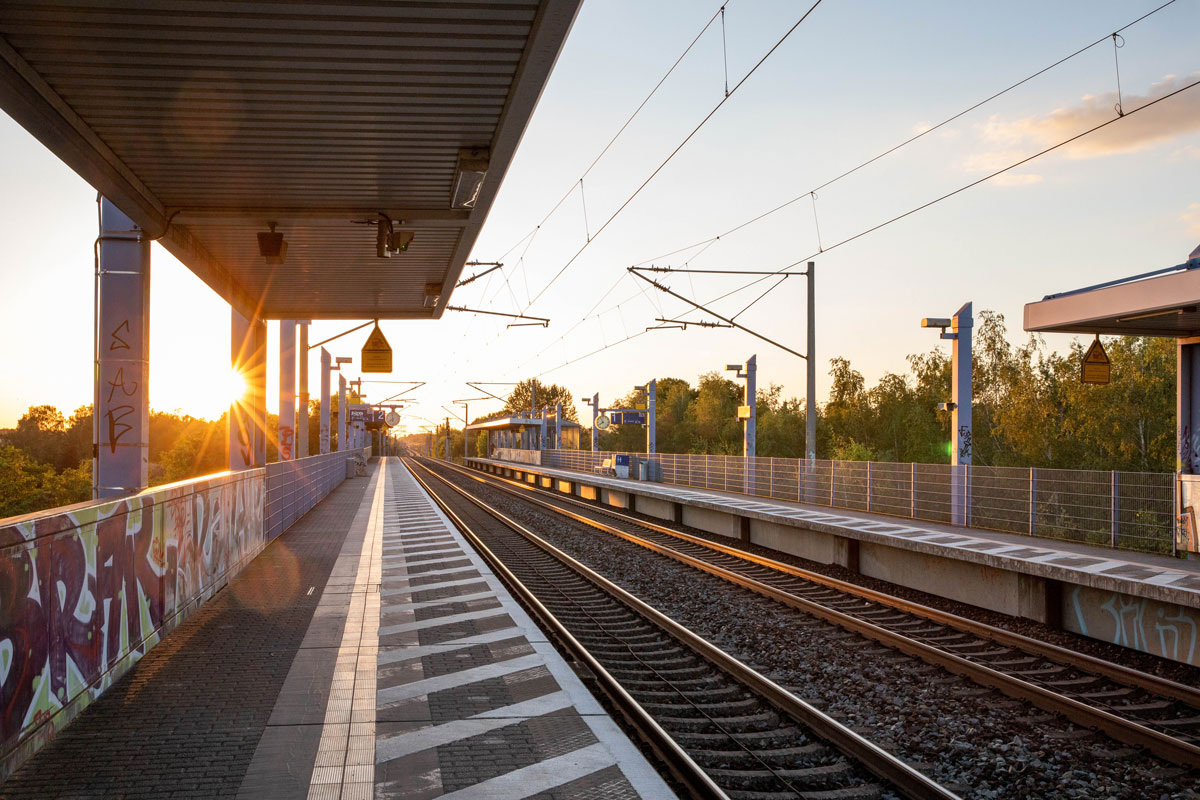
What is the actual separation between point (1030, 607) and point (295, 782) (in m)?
9.49

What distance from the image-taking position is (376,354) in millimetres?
17234

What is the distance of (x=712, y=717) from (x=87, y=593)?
4438 mm

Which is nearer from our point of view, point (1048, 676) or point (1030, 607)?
point (1048, 676)

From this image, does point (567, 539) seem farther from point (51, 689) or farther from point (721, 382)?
point (721, 382)

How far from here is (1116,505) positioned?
Result: 549 inches

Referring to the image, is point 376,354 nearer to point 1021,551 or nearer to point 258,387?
point 258,387

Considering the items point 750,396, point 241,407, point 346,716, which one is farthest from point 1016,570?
point 750,396

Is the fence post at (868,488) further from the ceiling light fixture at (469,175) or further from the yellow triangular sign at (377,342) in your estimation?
the ceiling light fixture at (469,175)

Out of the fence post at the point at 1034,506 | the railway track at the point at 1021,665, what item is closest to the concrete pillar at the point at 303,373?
the railway track at the point at 1021,665

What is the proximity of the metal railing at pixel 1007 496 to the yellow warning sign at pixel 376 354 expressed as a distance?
10.9m

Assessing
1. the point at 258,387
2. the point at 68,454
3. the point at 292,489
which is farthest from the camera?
the point at 68,454

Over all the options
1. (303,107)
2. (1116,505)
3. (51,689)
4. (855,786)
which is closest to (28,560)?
(51,689)

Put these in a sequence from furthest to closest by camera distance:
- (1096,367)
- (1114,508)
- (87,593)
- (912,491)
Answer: (912,491)
(1096,367)
(1114,508)
(87,593)

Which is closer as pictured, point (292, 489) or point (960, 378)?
point (960, 378)
